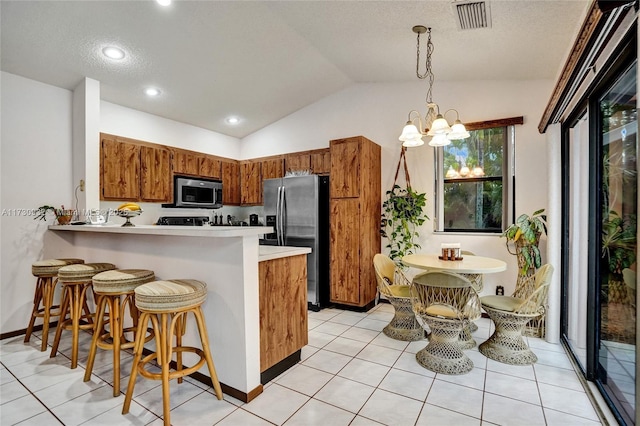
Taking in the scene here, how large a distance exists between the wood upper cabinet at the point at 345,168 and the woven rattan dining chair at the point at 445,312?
1.76 metres

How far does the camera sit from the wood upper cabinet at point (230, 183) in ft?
17.6

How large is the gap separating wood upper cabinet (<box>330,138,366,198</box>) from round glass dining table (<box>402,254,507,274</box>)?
1.31 meters

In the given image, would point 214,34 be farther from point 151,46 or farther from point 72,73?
point 72,73

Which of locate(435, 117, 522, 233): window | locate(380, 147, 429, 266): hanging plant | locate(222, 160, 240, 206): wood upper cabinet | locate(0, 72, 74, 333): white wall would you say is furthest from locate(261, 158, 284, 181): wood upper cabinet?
locate(0, 72, 74, 333): white wall

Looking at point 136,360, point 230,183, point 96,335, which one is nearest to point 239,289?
point 136,360

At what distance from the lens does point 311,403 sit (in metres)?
2.04

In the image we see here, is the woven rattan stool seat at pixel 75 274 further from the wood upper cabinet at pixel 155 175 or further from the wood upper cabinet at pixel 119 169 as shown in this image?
the wood upper cabinet at pixel 155 175

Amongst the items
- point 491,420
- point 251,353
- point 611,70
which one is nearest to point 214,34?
point 251,353

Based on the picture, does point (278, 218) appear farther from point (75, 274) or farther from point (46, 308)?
point (46, 308)

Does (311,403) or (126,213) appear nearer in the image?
(311,403)

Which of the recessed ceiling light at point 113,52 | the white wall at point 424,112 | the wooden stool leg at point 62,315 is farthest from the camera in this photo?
the white wall at point 424,112

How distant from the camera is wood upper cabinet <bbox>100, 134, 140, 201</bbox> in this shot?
380 centimetres

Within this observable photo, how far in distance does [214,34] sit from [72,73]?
5.42 ft

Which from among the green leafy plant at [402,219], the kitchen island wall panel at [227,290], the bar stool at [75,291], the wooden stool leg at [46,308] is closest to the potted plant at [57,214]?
the wooden stool leg at [46,308]
